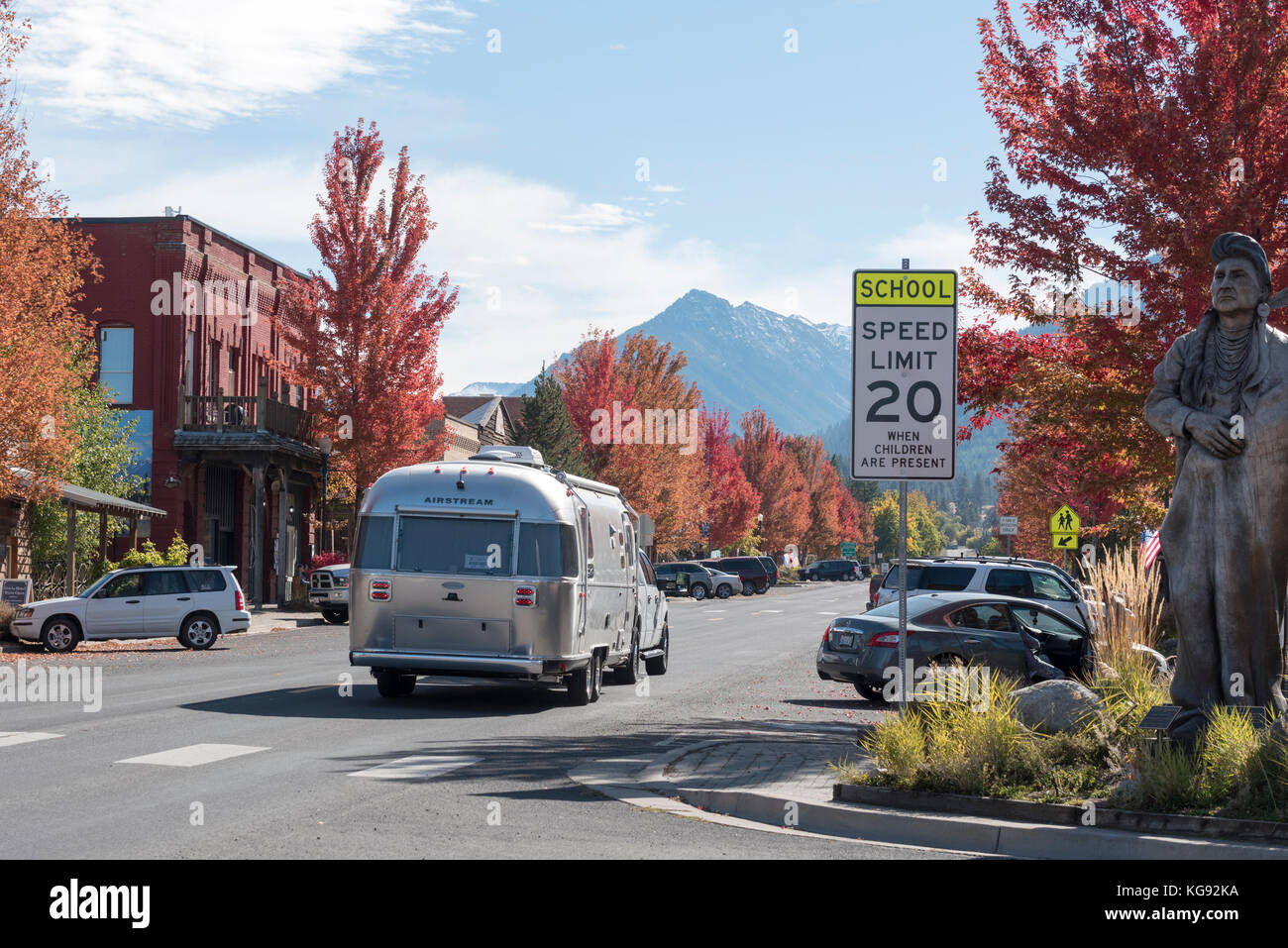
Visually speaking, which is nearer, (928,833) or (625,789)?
(928,833)

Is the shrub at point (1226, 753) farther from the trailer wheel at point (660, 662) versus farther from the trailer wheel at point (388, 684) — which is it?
the trailer wheel at point (660, 662)

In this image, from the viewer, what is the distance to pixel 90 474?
3712cm

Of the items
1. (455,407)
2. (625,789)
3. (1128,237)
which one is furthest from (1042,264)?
(455,407)

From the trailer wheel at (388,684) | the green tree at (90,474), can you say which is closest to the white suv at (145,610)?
the green tree at (90,474)

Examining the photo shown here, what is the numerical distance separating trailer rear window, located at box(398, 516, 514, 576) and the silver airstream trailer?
0.5 inches

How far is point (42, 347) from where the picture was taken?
2492cm

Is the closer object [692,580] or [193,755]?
[193,755]

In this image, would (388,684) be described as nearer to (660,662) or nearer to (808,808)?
(660,662)

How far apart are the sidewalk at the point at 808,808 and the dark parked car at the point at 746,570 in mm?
54362

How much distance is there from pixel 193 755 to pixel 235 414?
32.5 metres

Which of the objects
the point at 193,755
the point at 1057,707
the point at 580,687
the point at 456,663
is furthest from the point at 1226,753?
the point at 580,687

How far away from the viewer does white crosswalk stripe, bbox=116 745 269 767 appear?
37.8 ft
